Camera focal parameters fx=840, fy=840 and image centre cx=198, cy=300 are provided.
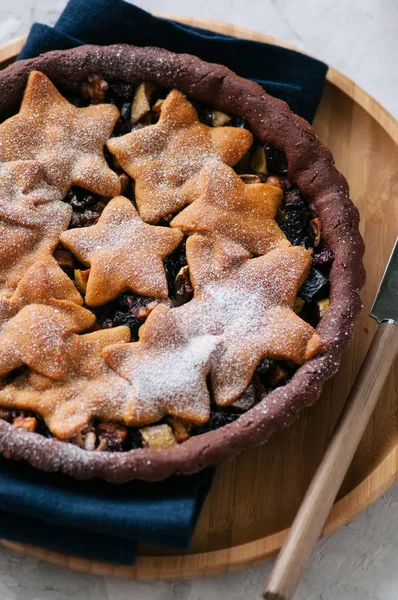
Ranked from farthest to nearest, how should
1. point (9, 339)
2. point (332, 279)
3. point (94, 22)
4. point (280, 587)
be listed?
point (94, 22) → point (332, 279) → point (9, 339) → point (280, 587)

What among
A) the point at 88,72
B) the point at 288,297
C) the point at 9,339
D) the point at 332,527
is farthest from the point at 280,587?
the point at 88,72

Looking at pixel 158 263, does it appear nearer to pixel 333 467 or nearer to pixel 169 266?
pixel 169 266

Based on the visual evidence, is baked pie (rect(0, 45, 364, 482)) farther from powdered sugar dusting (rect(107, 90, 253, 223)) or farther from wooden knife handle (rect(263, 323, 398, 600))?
wooden knife handle (rect(263, 323, 398, 600))

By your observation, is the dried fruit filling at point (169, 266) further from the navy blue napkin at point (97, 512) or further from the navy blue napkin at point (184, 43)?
the navy blue napkin at point (184, 43)

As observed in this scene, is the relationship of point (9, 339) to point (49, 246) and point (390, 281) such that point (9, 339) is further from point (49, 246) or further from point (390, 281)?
point (390, 281)

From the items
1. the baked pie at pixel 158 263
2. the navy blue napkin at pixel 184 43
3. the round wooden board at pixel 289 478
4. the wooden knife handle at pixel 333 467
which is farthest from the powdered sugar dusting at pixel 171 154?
the wooden knife handle at pixel 333 467

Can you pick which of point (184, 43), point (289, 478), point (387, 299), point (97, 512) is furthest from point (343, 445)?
point (184, 43)
